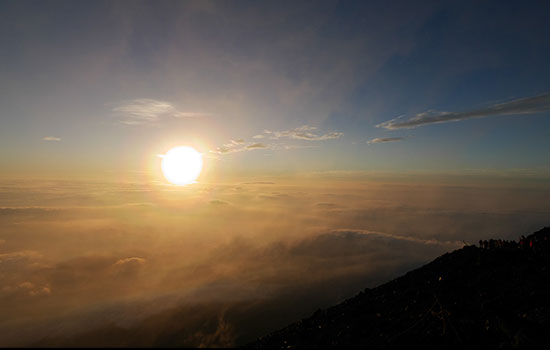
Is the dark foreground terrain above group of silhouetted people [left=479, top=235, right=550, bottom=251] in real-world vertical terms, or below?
below

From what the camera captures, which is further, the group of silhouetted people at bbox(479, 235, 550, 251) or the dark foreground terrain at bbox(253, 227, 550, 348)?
the group of silhouetted people at bbox(479, 235, 550, 251)

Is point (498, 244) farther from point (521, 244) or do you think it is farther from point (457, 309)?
point (457, 309)

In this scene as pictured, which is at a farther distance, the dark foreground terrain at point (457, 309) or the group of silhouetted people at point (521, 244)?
the group of silhouetted people at point (521, 244)

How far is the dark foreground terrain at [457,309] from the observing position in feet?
30.9

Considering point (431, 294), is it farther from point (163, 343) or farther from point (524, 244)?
point (163, 343)

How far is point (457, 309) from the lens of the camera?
1230 centimetres

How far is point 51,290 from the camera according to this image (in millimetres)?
196125

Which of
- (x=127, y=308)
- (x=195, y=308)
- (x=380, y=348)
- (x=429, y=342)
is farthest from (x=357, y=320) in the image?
(x=127, y=308)

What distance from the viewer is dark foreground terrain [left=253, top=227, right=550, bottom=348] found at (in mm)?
9430

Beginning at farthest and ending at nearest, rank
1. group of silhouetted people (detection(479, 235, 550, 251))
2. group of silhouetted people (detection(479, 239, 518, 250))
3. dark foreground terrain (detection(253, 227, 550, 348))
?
group of silhouetted people (detection(479, 239, 518, 250)) → group of silhouetted people (detection(479, 235, 550, 251)) → dark foreground terrain (detection(253, 227, 550, 348))

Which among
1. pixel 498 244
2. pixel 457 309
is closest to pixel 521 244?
pixel 498 244

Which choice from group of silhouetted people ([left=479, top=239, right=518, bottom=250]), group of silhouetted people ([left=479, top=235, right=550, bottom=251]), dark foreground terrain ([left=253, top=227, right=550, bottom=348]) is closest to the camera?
dark foreground terrain ([left=253, top=227, right=550, bottom=348])

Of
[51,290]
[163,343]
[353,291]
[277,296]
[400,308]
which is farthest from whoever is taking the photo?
[51,290]

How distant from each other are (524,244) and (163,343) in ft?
351
